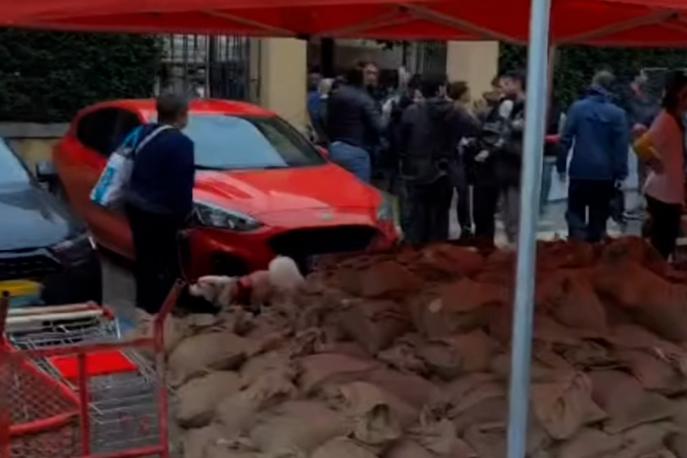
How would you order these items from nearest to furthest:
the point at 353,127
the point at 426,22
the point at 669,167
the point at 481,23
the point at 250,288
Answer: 1. the point at 250,288
2. the point at 481,23
3. the point at 426,22
4. the point at 669,167
5. the point at 353,127

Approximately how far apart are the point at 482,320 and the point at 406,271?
665 mm

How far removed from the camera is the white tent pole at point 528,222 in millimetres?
3523

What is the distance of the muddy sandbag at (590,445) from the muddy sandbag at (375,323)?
82 cm

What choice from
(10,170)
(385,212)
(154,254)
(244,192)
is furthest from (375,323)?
(385,212)

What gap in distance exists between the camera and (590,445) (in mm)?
3852

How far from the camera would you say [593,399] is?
4.04 meters

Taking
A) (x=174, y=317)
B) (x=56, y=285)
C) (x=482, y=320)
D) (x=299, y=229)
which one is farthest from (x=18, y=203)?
(x=482, y=320)

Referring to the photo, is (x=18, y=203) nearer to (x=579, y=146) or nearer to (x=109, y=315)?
(x=109, y=315)

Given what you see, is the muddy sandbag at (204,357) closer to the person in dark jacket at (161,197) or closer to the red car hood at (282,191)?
the person in dark jacket at (161,197)

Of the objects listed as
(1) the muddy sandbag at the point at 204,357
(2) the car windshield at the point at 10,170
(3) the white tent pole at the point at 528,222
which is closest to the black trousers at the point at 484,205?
(2) the car windshield at the point at 10,170

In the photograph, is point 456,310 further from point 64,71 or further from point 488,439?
point 64,71

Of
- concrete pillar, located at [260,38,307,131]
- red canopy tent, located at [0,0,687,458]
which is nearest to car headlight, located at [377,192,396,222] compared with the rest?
red canopy tent, located at [0,0,687,458]

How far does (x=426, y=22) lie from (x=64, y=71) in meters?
8.63

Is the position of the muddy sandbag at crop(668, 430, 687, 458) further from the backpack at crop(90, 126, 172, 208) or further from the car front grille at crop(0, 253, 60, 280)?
the backpack at crop(90, 126, 172, 208)
